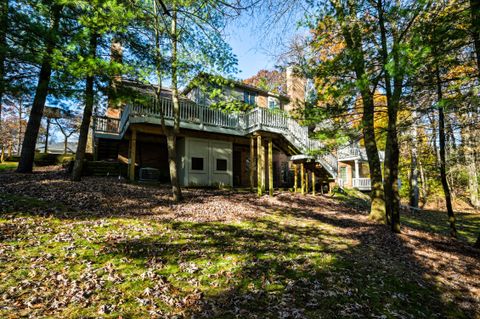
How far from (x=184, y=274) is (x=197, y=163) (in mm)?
11216

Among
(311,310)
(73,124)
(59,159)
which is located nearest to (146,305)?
(311,310)

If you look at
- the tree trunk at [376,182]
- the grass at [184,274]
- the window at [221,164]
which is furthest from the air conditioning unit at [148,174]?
the tree trunk at [376,182]

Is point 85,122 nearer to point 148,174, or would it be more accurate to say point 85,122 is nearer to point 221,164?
point 148,174

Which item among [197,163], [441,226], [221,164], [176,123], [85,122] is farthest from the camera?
[221,164]

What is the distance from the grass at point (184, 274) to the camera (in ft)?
11.2

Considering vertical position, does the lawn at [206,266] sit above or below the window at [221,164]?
below

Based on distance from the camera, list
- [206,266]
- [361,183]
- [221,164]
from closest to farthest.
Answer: [206,266]
[221,164]
[361,183]

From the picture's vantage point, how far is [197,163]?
15281mm

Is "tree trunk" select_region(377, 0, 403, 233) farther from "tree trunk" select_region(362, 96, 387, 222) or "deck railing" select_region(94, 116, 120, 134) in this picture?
"deck railing" select_region(94, 116, 120, 134)

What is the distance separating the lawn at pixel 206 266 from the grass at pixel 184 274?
0.02 metres

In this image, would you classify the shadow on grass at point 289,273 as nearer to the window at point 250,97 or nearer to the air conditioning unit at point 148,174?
the air conditioning unit at point 148,174

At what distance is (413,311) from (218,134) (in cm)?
1296

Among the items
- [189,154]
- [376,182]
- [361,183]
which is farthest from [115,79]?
[361,183]

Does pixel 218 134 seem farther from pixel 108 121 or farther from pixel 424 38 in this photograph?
pixel 424 38
